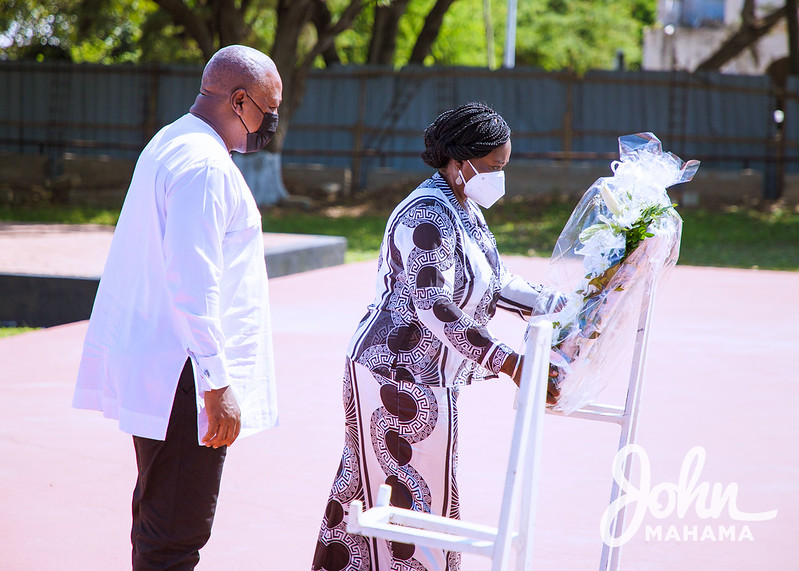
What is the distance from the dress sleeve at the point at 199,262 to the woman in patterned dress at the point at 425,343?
518mm

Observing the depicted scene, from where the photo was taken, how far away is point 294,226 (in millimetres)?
15930

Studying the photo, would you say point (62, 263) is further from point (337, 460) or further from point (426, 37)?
point (426, 37)

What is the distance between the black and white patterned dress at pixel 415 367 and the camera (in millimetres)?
2582

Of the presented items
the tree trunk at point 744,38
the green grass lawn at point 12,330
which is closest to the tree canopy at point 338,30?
the tree trunk at point 744,38

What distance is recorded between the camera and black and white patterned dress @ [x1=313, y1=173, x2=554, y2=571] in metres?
2.58

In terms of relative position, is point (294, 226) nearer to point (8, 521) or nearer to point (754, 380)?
point (754, 380)

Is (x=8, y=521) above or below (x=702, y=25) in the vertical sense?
below

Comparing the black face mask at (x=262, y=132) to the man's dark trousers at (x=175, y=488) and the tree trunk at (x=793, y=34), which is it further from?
the tree trunk at (x=793, y=34)

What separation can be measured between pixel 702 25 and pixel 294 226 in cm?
1749

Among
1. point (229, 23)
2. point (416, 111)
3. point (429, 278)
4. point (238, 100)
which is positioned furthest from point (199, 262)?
point (416, 111)

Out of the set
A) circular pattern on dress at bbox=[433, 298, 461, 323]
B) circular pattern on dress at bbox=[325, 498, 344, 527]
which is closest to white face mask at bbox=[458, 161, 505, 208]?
circular pattern on dress at bbox=[433, 298, 461, 323]

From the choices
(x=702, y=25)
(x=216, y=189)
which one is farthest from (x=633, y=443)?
(x=702, y=25)

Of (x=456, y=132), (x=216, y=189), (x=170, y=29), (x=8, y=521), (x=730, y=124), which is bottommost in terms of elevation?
(x=8, y=521)

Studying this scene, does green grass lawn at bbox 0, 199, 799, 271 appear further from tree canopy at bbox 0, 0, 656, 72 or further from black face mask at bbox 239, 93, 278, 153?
black face mask at bbox 239, 93, 278, 153
